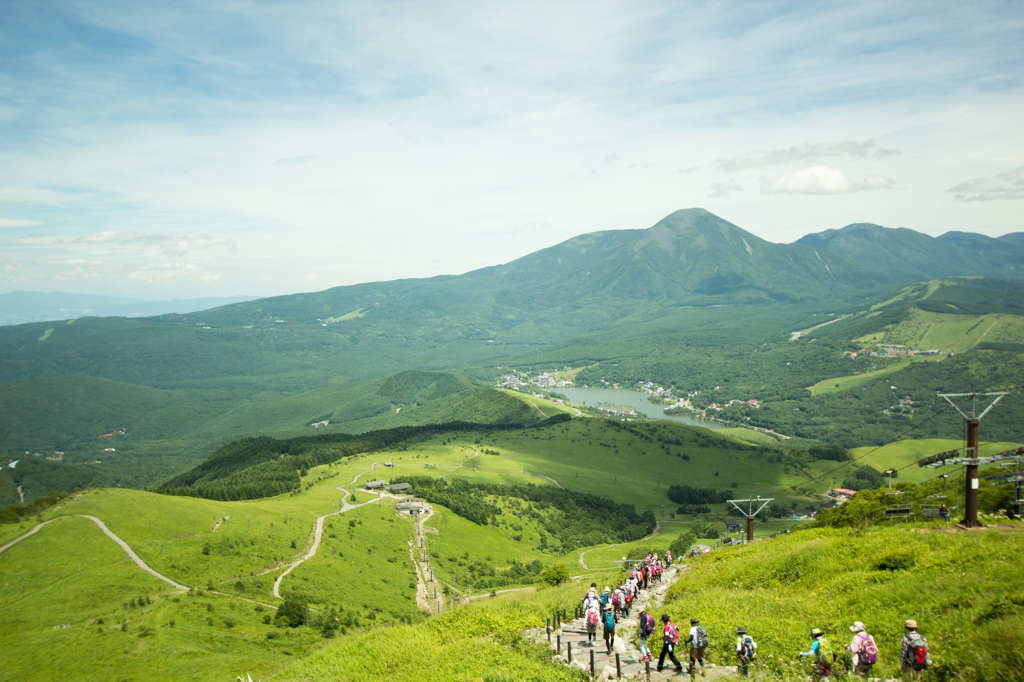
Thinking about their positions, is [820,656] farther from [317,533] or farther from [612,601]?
[317,533]

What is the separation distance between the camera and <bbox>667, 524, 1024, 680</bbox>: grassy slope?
14.3 meters

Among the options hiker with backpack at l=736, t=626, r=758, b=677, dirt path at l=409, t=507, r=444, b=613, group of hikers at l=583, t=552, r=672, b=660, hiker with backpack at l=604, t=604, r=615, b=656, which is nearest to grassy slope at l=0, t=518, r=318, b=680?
dirt path at l=409, t=507, r=444, b=613

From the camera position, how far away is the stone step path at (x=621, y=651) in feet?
59.0

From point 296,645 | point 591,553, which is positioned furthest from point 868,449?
point 296,645

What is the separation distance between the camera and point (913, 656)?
1392 cm

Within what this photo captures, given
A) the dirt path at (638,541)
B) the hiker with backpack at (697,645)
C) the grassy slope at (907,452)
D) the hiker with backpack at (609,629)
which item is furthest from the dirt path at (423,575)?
the grassy slope at (907,452)

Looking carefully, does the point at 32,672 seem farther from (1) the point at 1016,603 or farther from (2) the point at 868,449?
(2) the point at 868,449

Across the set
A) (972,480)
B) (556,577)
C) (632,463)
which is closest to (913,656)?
(972,480)

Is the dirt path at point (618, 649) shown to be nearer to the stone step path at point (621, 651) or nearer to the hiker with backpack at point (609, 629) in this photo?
the stone step path at point (621, 651)

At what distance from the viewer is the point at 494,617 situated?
Answer: 27.2 m

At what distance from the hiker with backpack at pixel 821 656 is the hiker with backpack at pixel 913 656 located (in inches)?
76.7

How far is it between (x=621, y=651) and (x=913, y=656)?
10044mm

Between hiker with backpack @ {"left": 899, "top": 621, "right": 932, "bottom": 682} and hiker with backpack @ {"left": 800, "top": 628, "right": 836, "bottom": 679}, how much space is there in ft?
6.39

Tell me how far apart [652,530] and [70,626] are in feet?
333
